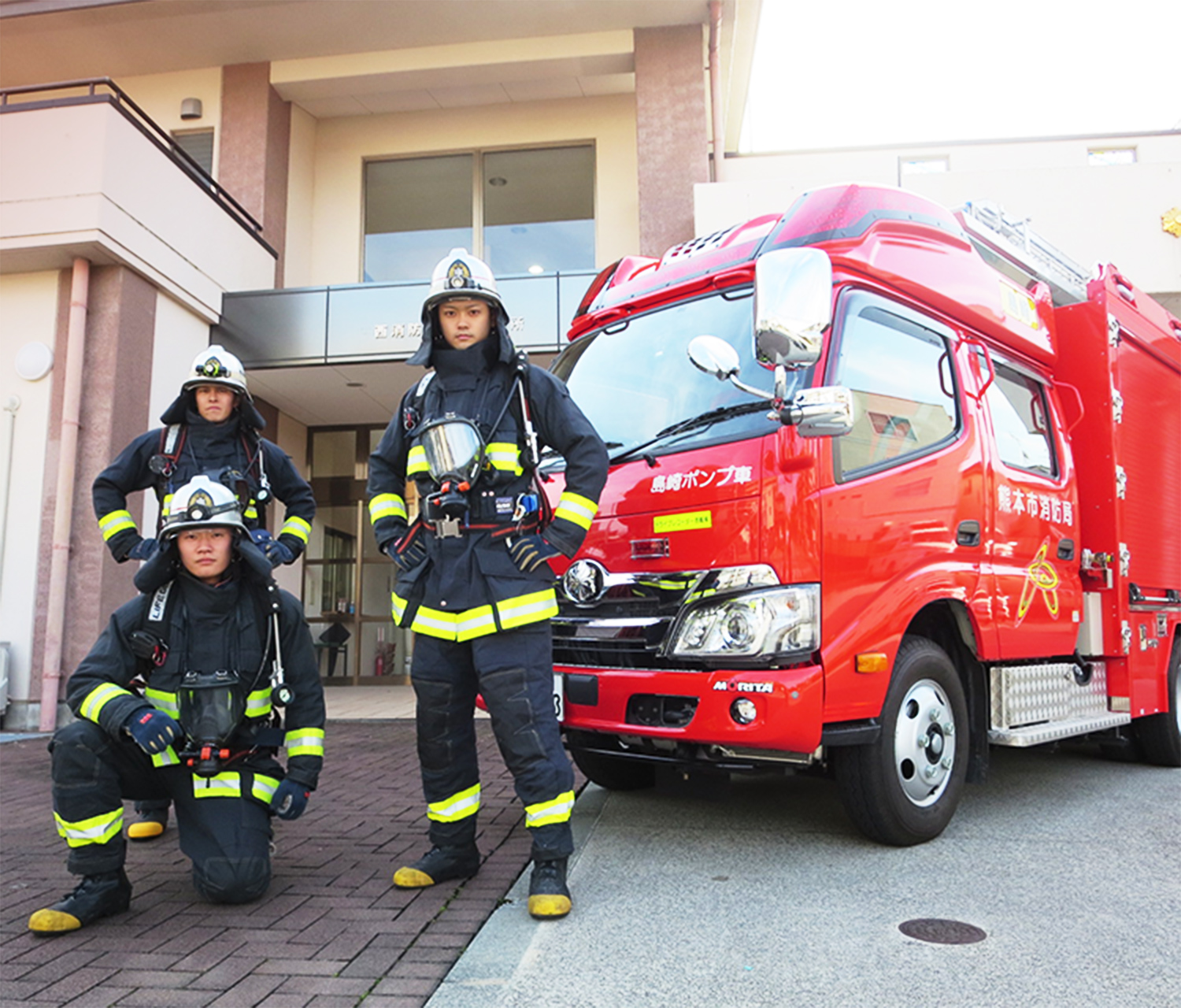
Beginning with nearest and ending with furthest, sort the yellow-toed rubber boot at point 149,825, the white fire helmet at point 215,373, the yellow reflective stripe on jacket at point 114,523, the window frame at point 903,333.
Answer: the window frame at point 903,333, the yellow-toed rubber boot at point 149,825, the white fire helmet at point 215,373, the yellow reflective stripe on jacket at point 114,523

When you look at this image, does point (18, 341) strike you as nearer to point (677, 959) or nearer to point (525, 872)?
point (525, 872)

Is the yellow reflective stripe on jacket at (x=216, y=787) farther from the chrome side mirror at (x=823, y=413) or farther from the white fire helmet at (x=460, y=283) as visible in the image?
the chrome side mirror at (x=823, y=413)

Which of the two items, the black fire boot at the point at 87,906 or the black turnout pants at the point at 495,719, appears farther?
the black turnout pants at the point at 495,719

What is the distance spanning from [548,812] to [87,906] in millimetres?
1557

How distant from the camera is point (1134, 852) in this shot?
3943 millimetres

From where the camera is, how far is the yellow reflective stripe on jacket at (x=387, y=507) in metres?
3.61

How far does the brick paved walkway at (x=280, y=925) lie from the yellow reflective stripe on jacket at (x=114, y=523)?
4.76 feet

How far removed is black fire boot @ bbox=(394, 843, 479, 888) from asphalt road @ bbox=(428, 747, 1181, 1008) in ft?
0.82

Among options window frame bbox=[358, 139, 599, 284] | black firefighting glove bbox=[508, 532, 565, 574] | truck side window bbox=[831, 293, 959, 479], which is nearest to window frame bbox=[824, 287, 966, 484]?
truck side window bbox=[831, 293, 959, 479]

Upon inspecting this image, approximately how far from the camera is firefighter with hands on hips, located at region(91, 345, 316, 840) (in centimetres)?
445

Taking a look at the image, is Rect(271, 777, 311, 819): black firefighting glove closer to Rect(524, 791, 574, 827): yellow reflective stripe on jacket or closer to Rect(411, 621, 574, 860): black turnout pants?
Rect(411, 621, 574, 860): black turnout pants

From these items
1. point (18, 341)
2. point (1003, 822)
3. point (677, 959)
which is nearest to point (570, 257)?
point (18, 341)

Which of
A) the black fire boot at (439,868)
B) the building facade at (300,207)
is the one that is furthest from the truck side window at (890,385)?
the building facade at (300,207)

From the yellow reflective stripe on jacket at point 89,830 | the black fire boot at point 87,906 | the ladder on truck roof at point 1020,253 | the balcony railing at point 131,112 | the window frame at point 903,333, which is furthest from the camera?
the balcony railing at point 131,112
